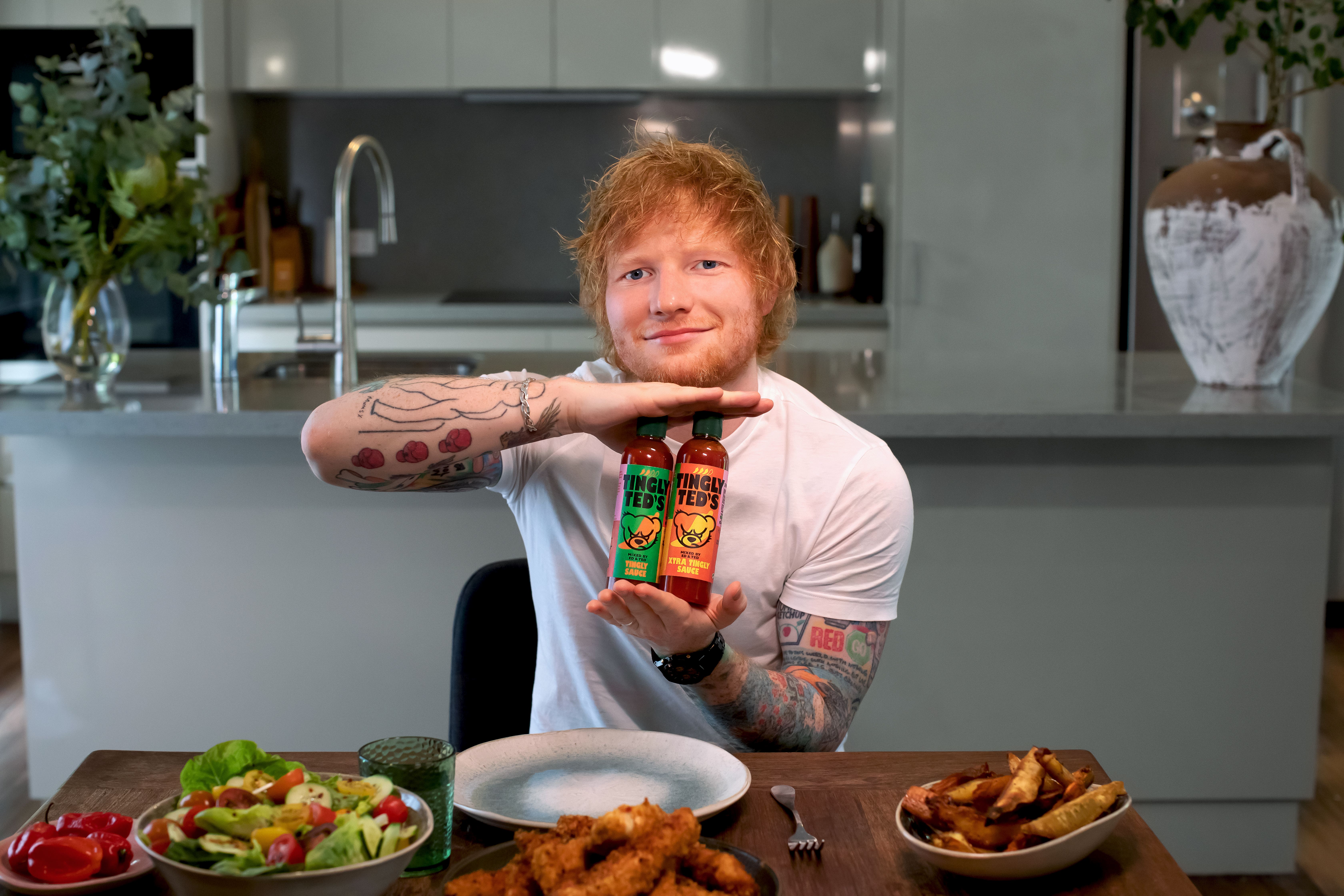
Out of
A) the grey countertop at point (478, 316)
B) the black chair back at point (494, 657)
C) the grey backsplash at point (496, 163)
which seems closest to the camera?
the black chair back at point (494, 657)

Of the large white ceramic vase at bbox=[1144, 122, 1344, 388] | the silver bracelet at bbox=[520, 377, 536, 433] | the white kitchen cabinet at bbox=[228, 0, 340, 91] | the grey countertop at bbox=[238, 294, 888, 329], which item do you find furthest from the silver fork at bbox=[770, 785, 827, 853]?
the white kitchen cabinet at bbox=[228, 0, 340, 91]

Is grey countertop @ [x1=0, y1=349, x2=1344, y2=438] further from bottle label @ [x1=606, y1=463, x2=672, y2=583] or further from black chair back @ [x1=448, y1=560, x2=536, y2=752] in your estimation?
bottle label @ [x1=606, y1=463, x2=672, y2=583]

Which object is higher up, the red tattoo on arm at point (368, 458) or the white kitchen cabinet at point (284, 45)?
the white kitchen cabinet at point (284, 45)

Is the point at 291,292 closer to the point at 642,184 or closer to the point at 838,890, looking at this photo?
the point at 642,184

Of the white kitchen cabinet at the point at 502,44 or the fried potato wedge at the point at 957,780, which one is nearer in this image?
the fried potato wedge at the point at 957,780

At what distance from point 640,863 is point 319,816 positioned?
0.67 ft

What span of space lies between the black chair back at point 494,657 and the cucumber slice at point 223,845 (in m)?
0.64

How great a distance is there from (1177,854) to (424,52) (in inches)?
131

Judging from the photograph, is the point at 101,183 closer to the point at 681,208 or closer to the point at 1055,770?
the point at 681,208

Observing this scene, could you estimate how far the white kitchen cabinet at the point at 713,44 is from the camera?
408 cm

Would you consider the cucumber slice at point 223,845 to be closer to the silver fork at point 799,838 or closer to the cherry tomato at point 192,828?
the cherry tomato at point 192,828

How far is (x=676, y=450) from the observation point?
4.46ft

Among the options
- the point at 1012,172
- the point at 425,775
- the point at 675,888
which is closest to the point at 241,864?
the point at 425,775

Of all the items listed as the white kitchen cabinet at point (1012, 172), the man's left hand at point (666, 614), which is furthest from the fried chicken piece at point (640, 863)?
the white kitchen cabinet at point (1012, 172)
